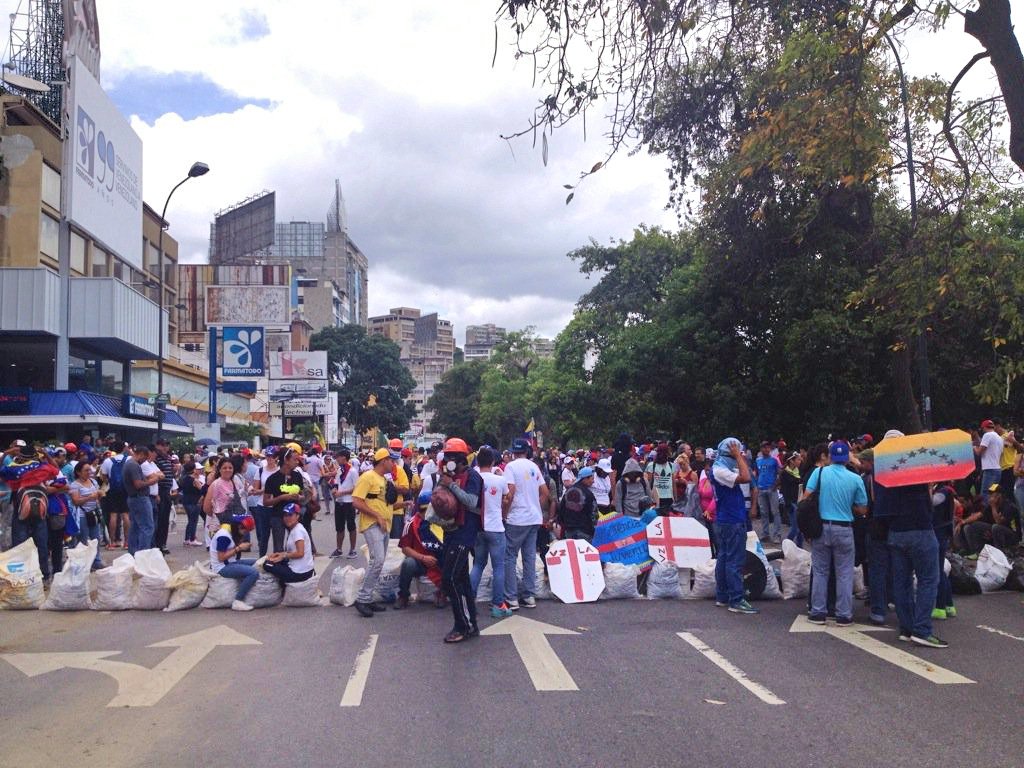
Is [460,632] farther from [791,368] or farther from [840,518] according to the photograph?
[791,368]

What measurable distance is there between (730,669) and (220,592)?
6002mm

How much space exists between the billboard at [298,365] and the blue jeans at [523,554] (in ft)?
173

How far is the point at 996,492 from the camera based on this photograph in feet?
44.0

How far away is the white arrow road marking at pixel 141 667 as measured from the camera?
716 cm

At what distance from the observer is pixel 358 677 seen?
749cm

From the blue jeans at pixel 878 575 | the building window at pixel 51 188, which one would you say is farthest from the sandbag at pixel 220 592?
the building window at pixel 51 188

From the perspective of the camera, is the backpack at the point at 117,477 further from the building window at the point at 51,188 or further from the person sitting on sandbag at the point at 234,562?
the building window at the point at 51,188

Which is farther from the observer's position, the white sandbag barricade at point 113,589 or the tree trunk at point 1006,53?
the white sandbag barricade at point 113,589

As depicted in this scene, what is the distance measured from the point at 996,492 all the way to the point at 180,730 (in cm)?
1156

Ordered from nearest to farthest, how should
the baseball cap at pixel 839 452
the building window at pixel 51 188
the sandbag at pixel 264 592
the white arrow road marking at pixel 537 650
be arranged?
the white arrow road marking at pixel 537 650
the baseball cap at pixel 839 452
the sandbag at pixel 264 592
the building window at pixel 51 188

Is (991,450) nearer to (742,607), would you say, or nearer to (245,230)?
(742,607)

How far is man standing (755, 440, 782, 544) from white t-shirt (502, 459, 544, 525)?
8.86m

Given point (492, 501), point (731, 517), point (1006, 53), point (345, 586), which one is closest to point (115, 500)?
point (345, 586)

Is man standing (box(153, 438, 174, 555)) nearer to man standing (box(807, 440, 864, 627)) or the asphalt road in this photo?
the asphalt road
